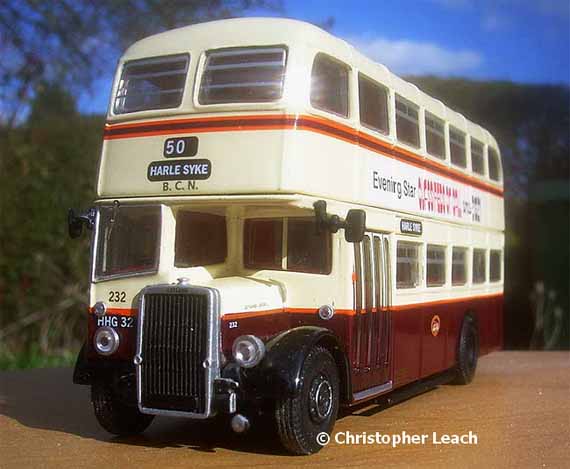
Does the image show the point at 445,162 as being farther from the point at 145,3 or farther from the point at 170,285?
the point at 145,3

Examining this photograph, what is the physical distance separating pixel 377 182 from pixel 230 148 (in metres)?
2.04

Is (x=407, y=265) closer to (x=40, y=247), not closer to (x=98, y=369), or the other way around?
(x=98, y=369)

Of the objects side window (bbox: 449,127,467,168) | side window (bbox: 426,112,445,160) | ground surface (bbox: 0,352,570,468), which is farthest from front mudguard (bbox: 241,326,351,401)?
side window (bbox: 449,127,467,168)

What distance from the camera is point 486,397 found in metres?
11.9

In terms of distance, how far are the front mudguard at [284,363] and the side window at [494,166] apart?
7.27 m

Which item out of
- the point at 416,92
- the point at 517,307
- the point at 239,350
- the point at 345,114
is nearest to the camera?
the point at 239,350

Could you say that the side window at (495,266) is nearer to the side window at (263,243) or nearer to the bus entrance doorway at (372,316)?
the bus entrance doorway at (372,316)

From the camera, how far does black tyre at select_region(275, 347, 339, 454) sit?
26.7ft

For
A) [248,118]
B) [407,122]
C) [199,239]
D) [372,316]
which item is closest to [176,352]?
[199,239]

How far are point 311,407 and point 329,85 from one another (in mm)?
3247

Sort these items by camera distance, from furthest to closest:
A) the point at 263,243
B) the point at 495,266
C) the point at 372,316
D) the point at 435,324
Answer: the point at 495,266
the point at 435,324
the point at 372,316
the point at 263,243

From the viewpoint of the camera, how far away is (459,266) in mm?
12891

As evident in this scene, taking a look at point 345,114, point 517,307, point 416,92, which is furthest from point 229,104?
point 517,307

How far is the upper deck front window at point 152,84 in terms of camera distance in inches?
363
